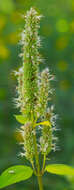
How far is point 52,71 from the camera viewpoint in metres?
3.89

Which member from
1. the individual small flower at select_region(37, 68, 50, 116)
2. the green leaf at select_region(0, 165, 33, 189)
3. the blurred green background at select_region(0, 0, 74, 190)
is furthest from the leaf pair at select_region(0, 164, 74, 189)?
the blurred green background at select_region(0, 0, 74, 190)

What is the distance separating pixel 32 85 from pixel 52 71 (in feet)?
8.78

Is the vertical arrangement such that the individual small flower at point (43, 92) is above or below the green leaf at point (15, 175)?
above

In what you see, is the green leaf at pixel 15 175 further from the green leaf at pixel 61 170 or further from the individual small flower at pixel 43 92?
the individual small flower at pixel 43 92

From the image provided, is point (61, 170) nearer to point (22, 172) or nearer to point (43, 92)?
point (22, 172)

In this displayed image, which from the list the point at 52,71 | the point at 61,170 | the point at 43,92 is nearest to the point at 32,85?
the point at 43,92

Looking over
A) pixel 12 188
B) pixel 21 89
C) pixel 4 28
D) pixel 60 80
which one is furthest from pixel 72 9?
pixel 21 89

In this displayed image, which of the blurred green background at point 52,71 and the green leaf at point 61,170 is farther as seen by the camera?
the blurred green background at point 52,71

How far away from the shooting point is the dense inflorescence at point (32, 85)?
1.20 metres

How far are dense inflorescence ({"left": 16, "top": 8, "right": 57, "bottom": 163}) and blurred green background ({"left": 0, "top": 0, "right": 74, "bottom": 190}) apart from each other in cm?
171

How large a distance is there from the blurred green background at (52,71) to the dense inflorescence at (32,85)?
171 cm

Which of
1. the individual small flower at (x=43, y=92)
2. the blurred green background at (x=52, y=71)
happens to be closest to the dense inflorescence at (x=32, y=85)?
the individual small flower at (x=43, y=92)

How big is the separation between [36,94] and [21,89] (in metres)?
0.09

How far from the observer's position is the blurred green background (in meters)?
3.62
